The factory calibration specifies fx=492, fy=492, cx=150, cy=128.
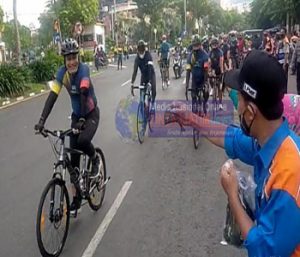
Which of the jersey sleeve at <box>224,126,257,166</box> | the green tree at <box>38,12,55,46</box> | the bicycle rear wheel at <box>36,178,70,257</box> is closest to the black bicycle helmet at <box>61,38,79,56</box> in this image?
the bicycle rear wheel at <box>36,178,70,257</box>

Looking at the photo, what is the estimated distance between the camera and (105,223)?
542 centimetres

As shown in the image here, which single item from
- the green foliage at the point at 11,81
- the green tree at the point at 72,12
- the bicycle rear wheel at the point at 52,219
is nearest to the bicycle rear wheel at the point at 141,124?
the bicycle rear wheel at the point at 52,219

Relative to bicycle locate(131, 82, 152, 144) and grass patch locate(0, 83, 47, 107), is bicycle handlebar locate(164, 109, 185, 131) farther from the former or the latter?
grass patch locate(0, 83, 47, 107)

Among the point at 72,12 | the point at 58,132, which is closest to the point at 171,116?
the point at 58,132

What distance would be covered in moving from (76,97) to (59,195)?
127 cm

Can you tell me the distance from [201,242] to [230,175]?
10.00 feet

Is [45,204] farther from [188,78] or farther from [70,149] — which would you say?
[188,78]

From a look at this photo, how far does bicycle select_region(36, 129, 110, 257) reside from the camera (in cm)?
449

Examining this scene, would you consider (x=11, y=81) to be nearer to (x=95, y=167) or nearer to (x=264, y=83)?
(x=95, y=167)

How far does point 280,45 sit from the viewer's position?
19422mm

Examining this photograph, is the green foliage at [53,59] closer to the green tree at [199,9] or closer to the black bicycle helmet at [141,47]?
the black bicycle helmet at [141,47]

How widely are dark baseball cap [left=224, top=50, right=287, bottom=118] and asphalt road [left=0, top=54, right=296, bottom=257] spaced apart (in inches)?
117

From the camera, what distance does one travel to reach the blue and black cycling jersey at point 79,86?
17.3 feet

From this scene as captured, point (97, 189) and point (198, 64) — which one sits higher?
point (198, 64)
